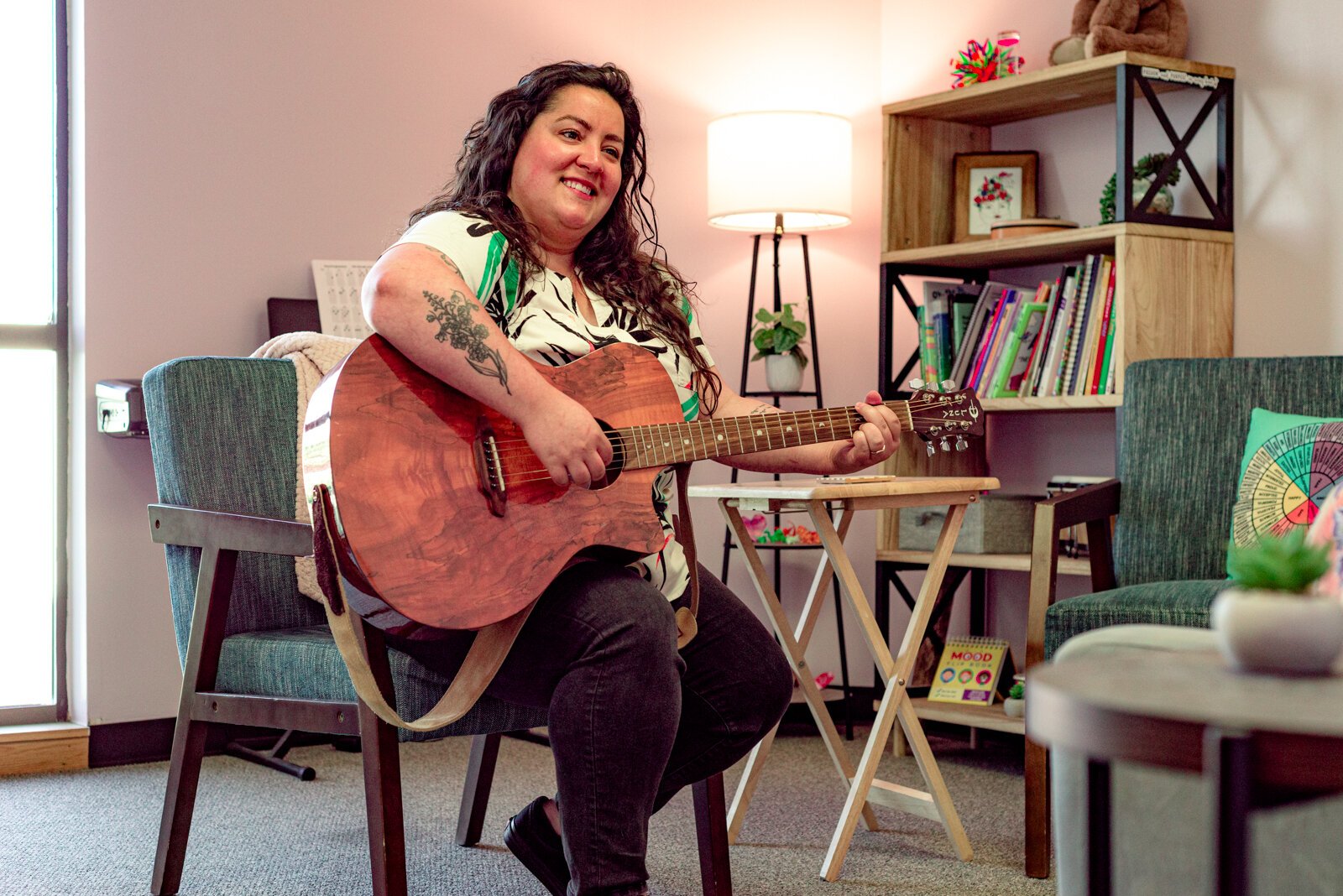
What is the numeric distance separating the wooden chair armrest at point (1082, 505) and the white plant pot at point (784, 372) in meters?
1.03

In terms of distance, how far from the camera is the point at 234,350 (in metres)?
3.08

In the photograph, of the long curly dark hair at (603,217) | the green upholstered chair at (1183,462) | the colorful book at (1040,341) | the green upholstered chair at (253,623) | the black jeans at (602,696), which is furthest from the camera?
the colorful book at (1040,341)

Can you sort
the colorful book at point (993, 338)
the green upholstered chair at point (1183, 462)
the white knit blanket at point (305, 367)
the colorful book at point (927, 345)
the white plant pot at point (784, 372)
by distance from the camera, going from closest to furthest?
1. the white knit blanket at point (305, 367)
2. the green upholstered chair at point (1183, 462)
3. the colorful book at point (993, 338)
4. the colorful book at point (927, 345)
5. the white plant pot at point (784, 372)

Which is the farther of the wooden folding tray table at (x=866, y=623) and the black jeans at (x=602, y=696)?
the wooden folding tray table at (x=866, y=623)

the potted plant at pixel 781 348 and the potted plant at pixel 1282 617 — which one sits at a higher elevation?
the potted plant at pixel 781 348

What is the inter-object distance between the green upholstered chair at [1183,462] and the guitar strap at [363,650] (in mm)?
1113

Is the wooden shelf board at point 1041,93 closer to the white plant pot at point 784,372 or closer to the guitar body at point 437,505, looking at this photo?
the white plant pot at point 784,372

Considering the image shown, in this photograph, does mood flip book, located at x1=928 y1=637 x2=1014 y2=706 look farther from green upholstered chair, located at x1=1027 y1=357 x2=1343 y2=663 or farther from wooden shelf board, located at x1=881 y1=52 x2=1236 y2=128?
wooden shelf board, located at x1=881 y1=52 x2=1236 y2=128

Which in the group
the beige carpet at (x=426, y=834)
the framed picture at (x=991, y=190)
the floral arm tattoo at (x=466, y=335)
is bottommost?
the beige carpet at (x=426, y=834)

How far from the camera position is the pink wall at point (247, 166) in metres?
2.96

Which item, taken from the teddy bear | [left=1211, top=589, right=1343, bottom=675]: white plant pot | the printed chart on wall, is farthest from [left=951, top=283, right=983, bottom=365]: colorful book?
[left=1211, top=589, right=1343, bottom=675]: white plant pot

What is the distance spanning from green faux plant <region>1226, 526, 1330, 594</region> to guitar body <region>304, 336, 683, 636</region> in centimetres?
83

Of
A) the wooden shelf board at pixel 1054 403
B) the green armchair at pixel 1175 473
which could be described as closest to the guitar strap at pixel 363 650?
the green armchair at pixel 1175 473

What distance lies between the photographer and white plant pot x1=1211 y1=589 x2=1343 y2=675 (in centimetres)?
89
